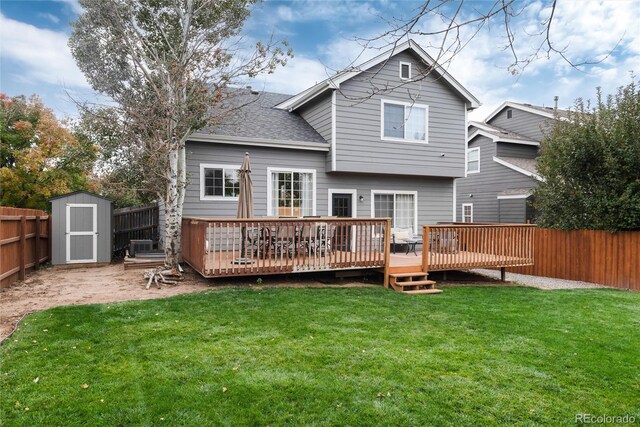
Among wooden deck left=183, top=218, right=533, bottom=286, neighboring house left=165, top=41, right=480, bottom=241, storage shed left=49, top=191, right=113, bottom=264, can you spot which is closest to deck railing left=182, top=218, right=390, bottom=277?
wooden deck left=183, top=218, right=533, bottom=286

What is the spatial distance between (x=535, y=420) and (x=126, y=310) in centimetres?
518

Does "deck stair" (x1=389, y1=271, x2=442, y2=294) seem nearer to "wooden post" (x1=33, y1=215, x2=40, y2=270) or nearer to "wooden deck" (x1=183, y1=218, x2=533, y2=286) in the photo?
"wooden deck" (x1=183, y1=218, x2=533, y2=286)

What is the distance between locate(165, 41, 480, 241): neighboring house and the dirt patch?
9.31 ft

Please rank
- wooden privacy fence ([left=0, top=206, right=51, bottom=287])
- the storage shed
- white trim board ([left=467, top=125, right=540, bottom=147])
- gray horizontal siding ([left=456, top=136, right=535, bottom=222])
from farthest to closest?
white trim board ([left=467, top=125, right=540, bottom=147]) < gray horizontal siding ([left=456, top=136, right=535, bottom=222]) < the storage shed < wooden privacy fence ([left=0, top=206, right=51, bottom=287])

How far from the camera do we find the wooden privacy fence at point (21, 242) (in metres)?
7.08

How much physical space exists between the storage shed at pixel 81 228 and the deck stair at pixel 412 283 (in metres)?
7.46

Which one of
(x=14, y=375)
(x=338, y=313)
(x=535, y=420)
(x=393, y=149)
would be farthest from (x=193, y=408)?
(x=393, y=149)

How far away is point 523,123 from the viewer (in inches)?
784

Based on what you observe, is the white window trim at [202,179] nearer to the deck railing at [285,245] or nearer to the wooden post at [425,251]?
the deck railing at [285,245]

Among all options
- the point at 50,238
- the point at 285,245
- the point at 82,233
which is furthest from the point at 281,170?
the point at 50,238

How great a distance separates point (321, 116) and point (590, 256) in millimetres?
8331

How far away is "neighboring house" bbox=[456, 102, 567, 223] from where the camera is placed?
55.4 feet

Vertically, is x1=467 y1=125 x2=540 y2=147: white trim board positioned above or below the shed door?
above

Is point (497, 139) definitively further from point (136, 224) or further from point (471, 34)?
point (471, 34)
